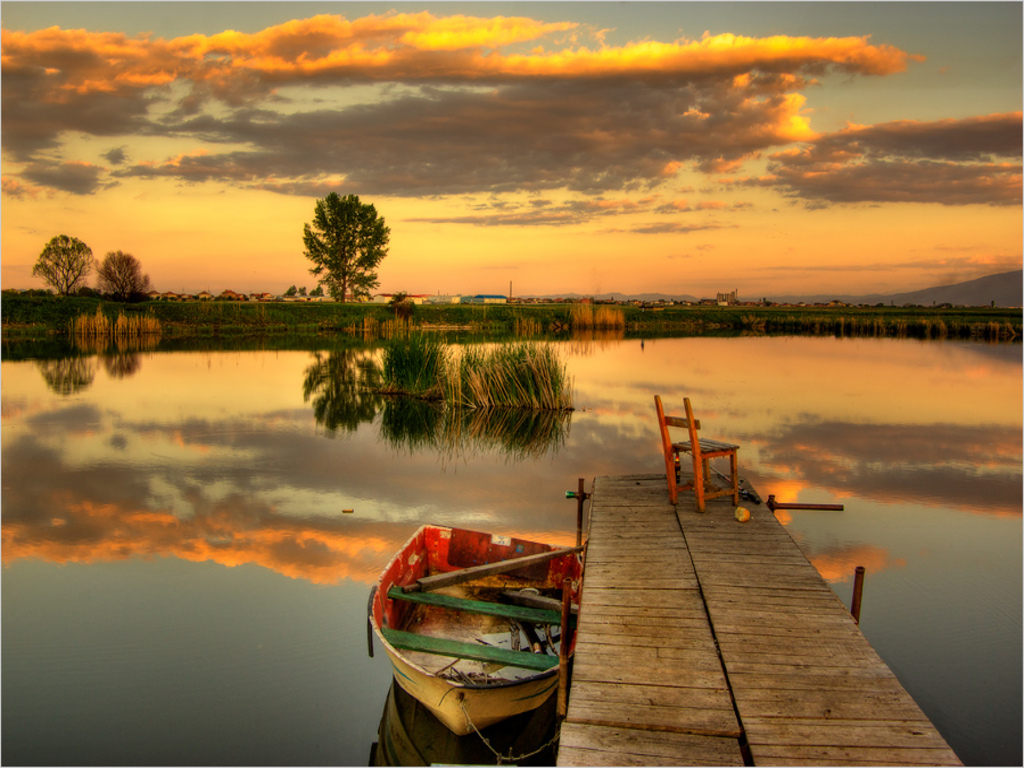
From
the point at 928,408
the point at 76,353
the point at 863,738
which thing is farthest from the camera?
the point at 76,353

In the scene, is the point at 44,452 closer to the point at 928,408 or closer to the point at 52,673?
the point at 52,673

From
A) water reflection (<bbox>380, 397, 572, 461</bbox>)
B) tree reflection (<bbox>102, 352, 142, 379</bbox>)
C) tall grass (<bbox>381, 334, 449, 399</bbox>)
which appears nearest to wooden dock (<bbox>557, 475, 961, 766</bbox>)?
water reflection (<bbox>380, 397, 572, 461</bbox>)

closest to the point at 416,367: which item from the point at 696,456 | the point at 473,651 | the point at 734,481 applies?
the point at 734,481

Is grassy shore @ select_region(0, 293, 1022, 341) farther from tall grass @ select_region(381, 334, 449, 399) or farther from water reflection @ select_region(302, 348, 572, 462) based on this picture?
water reflection @ select_region(302, 348, 572, 462)

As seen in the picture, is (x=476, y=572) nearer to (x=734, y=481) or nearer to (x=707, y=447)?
(x=707, y=447)

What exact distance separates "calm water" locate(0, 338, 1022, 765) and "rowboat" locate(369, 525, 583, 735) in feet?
2.70

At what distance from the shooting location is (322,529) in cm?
1155

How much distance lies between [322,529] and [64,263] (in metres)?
76.5

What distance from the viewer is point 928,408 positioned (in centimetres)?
2470

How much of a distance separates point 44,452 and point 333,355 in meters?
23.7

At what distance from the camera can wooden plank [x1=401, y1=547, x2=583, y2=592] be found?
23.2 ft

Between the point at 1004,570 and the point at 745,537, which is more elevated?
the point at 745,537

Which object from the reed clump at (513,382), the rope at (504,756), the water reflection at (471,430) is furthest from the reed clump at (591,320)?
the rope at (504,756)

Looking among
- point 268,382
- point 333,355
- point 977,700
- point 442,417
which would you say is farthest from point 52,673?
point 333,355
